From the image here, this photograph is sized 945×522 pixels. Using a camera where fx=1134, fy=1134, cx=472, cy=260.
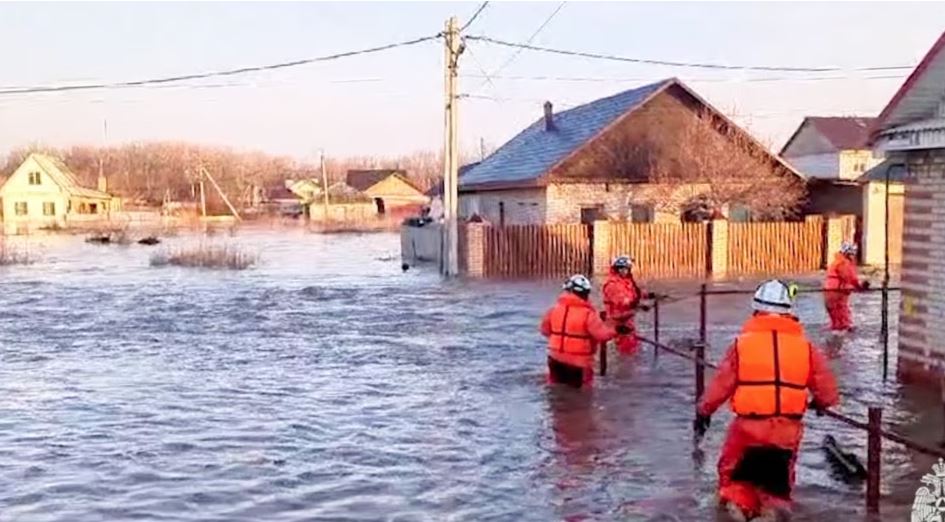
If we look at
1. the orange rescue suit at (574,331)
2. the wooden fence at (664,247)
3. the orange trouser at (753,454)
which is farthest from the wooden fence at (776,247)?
the orange trouser at (753,454)

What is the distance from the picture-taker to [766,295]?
6.84m

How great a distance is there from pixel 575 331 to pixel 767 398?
4669mm

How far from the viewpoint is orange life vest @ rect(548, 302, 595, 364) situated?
11242mm

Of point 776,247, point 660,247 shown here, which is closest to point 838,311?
point 660,247

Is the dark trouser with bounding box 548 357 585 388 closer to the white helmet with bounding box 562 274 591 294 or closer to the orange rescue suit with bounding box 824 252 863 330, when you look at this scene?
the white helmet with bounding box 562 274 591 294

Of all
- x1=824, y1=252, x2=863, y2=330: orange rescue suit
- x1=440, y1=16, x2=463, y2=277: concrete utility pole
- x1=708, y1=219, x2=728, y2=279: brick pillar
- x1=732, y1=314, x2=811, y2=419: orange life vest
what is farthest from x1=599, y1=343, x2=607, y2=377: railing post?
x1=708, y1=219, x2=728, y2=279: brick pillar

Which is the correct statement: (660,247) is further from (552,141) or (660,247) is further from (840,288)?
(840,288)

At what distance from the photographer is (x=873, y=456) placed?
6895 millimetres

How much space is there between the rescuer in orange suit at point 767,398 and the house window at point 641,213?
2675cm

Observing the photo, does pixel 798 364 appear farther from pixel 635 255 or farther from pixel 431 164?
pixel 431 164

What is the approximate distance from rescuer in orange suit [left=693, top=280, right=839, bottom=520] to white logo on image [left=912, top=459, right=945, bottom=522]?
967mm

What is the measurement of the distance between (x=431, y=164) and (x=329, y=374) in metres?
150

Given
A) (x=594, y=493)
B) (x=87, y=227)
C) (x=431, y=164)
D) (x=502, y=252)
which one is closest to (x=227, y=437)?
(x=594, y=493)

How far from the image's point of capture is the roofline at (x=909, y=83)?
1071 centimetres
